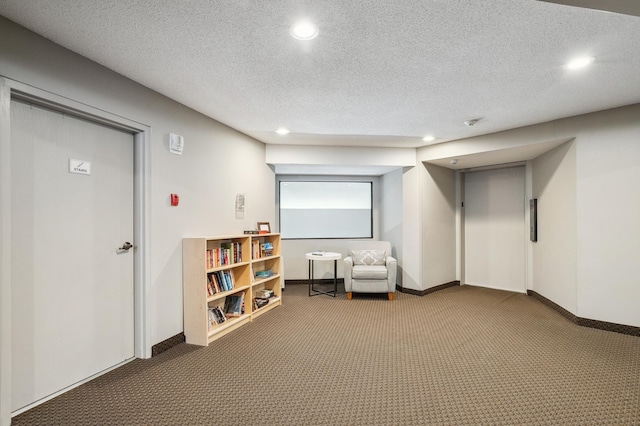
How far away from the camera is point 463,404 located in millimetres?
2012

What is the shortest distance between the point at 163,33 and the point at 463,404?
3.16 metres

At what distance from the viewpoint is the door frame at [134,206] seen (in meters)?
1.77

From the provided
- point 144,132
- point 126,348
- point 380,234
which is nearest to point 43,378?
point 126,348

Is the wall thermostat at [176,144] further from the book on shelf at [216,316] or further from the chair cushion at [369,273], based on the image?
the chair cushion at [369,273]

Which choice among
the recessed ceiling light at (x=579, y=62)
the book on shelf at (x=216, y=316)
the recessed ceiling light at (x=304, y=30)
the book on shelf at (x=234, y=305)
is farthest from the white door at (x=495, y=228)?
the recessed ceiling light at (x=304, y=30)

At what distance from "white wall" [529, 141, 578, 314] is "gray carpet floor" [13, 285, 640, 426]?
1.70ft

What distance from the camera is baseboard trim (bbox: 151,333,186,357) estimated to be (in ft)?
9.16

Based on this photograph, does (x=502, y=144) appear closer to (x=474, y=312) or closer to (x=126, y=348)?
(x=474, y=312)

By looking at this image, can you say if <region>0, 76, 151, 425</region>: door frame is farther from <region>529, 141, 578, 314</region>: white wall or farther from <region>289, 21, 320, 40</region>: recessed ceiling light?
<region>529, 141, 578, 314</region>: white wall

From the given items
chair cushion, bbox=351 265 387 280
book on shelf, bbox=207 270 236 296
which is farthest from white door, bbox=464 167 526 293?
book on shelf, bbox=207 270 236 296

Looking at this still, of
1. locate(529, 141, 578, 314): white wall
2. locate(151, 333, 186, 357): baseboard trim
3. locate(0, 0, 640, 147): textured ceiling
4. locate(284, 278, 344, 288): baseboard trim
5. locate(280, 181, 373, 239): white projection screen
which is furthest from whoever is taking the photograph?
locate(280, 181, 373, 239): white projection screen

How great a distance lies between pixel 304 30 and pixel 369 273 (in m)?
3.53

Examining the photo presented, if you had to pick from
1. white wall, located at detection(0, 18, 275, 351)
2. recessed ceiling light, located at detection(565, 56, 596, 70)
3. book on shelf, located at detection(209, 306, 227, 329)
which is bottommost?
book on shelf, located at detection(209, 306, 227, 329)

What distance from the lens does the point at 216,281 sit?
3.37m
